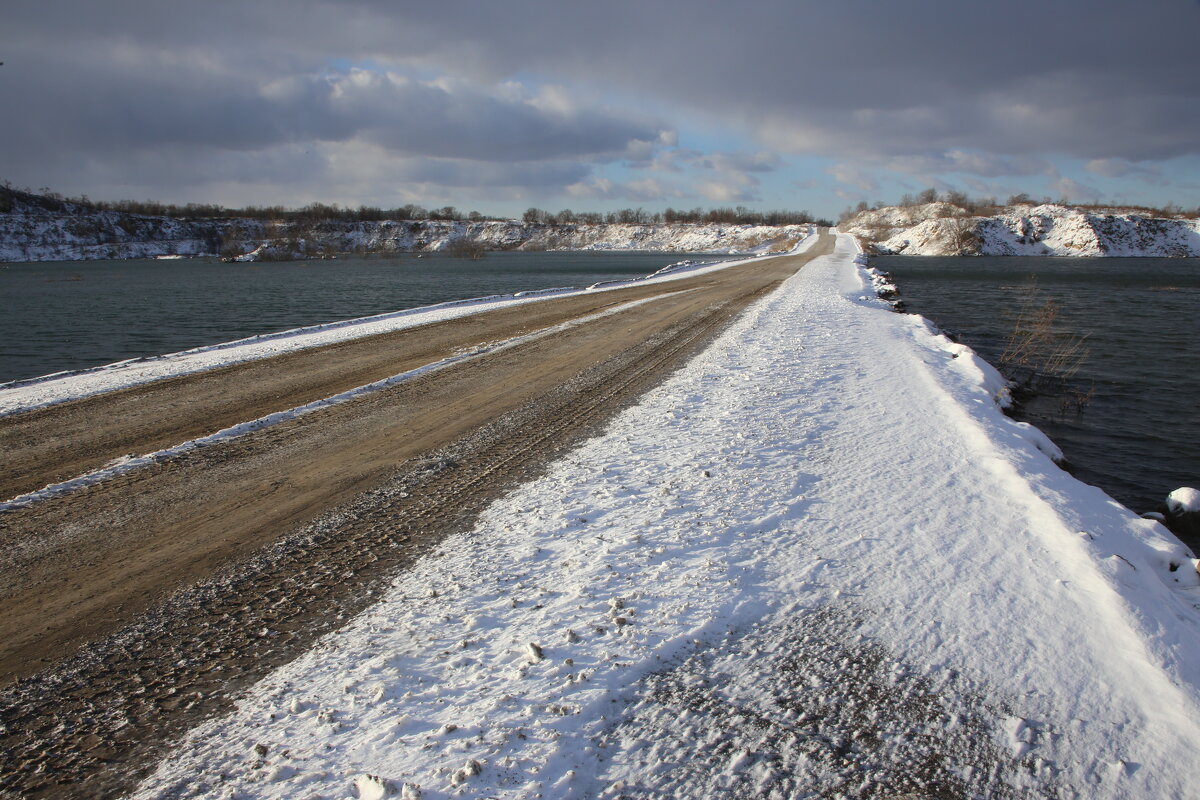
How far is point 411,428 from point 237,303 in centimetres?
2667

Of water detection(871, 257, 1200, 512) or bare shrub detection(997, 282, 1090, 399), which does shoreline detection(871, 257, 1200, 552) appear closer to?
water detection(871, 257, 1200, 512)

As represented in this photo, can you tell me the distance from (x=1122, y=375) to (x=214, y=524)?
17.3 meters

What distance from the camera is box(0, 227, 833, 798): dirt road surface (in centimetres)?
304

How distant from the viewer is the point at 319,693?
308 centimetres

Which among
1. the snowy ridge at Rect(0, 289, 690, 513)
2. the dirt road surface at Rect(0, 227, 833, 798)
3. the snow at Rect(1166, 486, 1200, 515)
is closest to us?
the dirt road surface at Rect(0, 227, 833, 798)

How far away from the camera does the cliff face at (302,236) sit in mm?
119438

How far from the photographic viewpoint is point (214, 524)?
4.88m

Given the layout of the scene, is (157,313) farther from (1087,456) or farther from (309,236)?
(309,236)

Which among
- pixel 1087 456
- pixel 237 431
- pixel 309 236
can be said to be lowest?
pixel 1087 456

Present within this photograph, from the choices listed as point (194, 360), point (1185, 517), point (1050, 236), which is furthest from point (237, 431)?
point (1050, 236)

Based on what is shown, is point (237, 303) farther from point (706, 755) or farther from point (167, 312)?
point (706, 755)

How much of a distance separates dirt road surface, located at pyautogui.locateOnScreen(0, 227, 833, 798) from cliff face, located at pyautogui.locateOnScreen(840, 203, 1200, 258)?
263ft

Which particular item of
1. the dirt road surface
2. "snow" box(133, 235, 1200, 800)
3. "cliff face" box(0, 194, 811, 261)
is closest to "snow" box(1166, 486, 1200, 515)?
"snow" box(133, 235, 1200, 800)

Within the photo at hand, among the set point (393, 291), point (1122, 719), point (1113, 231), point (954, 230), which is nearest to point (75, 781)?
point (1122, 719)
